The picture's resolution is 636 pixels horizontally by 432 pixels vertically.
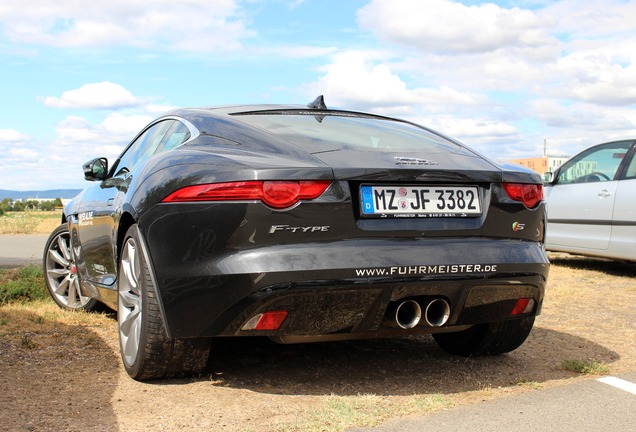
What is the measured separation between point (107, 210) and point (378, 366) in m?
1.91

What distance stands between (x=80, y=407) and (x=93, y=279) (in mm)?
1938

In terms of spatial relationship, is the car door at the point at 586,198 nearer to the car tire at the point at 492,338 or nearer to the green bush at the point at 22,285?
the car tire at the point at 492,338

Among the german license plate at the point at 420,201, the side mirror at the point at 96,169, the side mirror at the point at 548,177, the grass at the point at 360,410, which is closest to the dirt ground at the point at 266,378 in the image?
the grass at the point at 360,410

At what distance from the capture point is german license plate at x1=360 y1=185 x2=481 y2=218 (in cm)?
342

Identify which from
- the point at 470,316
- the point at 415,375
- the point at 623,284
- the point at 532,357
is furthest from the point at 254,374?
the point at 623,284

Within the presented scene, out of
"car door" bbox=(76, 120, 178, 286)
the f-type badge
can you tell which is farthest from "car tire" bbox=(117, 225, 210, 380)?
the f-type badge

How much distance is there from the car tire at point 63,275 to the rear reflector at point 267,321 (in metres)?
2.81

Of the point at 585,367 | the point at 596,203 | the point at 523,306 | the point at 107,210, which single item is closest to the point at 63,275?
the point at 107,210

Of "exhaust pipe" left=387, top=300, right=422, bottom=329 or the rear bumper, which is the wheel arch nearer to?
the rear bumper

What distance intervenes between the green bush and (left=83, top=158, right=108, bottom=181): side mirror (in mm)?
1633

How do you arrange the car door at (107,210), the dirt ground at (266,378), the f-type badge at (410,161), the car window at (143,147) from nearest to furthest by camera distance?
the dirt ground at (266,378) → the f-type badge at (410,161) → the car door at (107,210) → the car window at (143,147)

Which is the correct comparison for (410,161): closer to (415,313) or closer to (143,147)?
(415,313)

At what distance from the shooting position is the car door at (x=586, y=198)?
8.73m

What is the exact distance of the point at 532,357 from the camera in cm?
457
